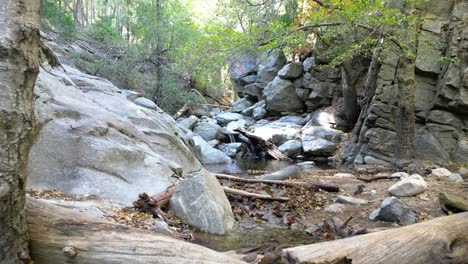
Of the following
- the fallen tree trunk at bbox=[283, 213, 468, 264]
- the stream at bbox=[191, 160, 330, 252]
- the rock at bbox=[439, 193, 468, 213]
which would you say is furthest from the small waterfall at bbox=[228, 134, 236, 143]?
the fallen tree trunk at bbox=[283, 213, 468, 264]

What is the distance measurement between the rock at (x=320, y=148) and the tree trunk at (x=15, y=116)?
50.0 ft

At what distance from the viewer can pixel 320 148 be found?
16766 mm

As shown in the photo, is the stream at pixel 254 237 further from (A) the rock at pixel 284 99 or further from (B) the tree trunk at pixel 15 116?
(A) the rock at pixel 284 99

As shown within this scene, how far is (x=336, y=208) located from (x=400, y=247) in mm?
3900

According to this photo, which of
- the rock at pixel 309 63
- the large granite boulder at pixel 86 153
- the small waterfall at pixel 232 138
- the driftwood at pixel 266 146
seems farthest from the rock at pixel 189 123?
the large granite boulder at pixel 86 153

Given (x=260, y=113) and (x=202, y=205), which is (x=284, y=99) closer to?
(x=260, y=113)

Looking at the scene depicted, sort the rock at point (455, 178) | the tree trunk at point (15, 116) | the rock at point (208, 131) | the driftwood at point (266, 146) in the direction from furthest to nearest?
the rock at point (208, 131) → the driftwood at point (266, 146) → the rock at point (455, 178) → the tree trunk at point (15, 116)

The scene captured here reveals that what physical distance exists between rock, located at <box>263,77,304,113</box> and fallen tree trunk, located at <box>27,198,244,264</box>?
21.3 meters

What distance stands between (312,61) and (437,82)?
951cm

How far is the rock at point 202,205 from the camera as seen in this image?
5.67 m

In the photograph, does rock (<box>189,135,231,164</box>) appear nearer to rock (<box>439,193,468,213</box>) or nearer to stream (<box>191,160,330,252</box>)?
stream (<box>191,160,330,252</box>)

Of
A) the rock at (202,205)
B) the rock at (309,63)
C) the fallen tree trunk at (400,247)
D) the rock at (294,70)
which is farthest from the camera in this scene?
the rock at (294,70)

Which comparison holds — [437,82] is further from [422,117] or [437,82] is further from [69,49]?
[69,49]

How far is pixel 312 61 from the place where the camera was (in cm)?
2308
